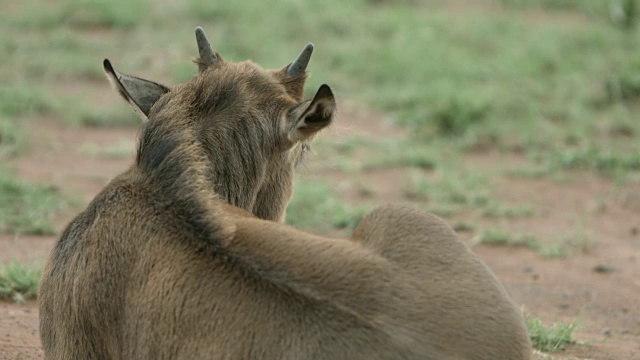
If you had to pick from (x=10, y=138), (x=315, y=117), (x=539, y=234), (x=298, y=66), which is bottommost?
(x=539, y=234)

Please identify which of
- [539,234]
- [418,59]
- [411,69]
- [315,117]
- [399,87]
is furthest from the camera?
[418,59]

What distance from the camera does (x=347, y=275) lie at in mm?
4383

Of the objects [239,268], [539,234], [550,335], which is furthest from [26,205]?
[239,268]

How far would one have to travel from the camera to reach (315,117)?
5.28 m

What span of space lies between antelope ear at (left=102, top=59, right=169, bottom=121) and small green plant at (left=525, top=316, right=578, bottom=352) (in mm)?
2424

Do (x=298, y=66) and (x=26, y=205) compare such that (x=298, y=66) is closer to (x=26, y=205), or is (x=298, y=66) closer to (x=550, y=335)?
(x=550, y=335)

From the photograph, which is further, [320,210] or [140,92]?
[320,210]

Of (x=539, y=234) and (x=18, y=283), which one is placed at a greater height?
(x=18, y=283)

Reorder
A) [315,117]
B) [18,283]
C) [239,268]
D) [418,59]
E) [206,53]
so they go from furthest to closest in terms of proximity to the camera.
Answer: [418,59] → [18,283] → [206,53] → [315,117] → [239,268]

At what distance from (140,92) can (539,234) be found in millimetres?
4764

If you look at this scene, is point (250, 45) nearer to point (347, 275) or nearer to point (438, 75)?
point (438, 75)

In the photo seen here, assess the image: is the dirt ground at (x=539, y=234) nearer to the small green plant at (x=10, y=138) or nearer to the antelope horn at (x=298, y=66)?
the small green plant at (x=10, y=138)

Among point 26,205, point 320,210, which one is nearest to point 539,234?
point 320,210

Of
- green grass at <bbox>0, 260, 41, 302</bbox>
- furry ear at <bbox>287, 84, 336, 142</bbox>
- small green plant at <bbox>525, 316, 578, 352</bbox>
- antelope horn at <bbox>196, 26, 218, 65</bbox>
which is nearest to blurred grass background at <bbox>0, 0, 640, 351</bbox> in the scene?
green grass at <bbox>0, 260, 41, 302</bbox>
